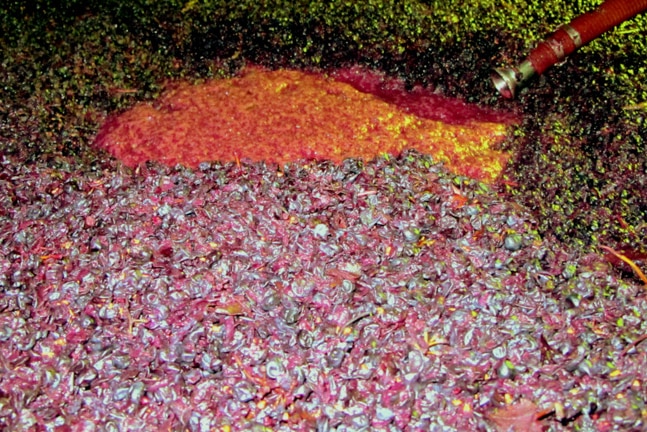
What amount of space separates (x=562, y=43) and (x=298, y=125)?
39.5 inches

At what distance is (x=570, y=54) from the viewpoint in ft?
7.27

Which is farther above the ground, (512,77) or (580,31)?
(580,31)

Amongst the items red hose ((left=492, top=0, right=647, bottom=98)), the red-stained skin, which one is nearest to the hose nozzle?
red hose ((left=492, top=0, right=647, bottom=98))

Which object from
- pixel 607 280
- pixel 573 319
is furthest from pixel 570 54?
pixel 573 319

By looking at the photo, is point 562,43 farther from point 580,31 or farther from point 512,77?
point 512,77

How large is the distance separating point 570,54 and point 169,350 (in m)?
1.77

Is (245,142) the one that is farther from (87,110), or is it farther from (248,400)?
(248,400)

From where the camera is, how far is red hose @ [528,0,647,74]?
83.3 inches

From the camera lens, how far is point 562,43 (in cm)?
213

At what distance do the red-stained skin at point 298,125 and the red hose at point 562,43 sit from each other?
0.13 meters

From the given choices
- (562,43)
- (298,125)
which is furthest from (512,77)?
(298,125)

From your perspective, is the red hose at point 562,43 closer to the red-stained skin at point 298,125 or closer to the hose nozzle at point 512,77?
the hose nozzle at point 512,77

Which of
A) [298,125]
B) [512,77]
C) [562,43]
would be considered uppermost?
[562,43]

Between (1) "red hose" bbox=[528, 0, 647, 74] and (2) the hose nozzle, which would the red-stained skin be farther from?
(1) "red hose" bbox=[528, 0, 647, 74]
